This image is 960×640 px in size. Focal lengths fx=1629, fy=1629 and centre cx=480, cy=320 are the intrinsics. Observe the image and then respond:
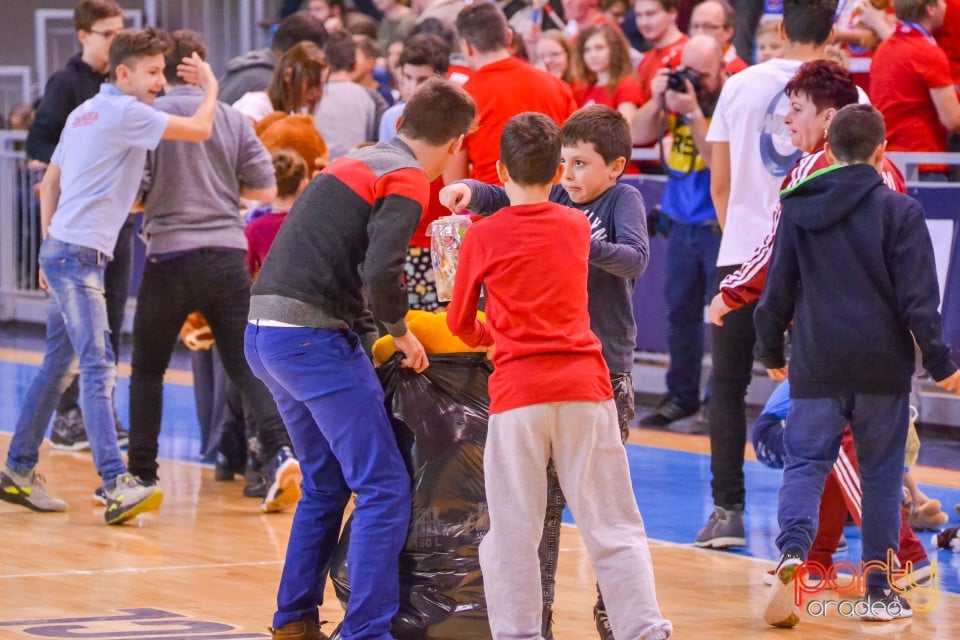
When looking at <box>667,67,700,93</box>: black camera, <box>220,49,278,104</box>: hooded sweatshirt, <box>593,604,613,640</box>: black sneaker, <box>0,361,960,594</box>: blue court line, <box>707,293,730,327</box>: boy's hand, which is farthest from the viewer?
<box>220,49,278,104</box>: hooded sweatshirt

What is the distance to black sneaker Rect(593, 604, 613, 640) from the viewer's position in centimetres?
453

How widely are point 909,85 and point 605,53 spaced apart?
190 centimetres

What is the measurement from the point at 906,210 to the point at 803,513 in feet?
3.22

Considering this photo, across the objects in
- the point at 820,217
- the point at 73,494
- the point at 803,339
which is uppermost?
the point at 820,217

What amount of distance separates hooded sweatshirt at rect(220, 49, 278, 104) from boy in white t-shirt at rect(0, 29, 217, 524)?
1.92m

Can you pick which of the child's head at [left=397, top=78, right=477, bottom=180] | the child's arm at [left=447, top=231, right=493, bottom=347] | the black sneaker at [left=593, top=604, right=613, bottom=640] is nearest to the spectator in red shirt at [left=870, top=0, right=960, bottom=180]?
the child's head at [left=397, top=78, right=477, bottom=180]

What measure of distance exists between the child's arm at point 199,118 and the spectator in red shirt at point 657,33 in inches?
139

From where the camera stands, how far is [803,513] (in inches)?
196

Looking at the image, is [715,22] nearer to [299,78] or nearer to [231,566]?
[299,78]

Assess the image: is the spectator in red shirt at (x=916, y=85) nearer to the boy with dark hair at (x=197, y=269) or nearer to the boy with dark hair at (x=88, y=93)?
the boy with dark hair at (x=197, y=269)

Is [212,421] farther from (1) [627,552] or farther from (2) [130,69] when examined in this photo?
(1) [627,552]

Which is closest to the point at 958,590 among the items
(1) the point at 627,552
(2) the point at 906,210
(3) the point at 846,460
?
(3) the point at 846,460

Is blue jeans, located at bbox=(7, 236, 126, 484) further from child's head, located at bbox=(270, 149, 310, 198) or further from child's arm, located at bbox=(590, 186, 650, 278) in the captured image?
child's arm, located at bbox=(590, 186, 650, 278)

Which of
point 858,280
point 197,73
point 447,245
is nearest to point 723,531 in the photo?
point 858,280
